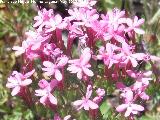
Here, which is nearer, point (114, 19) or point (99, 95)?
point (99, 95)

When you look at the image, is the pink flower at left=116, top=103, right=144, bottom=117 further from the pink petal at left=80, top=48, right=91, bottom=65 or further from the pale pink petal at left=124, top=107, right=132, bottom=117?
the pink petal at left=80, top=48, right=91, bottom=65

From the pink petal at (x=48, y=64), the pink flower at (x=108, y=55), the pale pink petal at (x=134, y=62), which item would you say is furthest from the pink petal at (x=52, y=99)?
the pale pink petal at (x=134, y=62)

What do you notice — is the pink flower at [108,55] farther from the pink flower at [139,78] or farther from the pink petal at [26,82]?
the pink petal at [26,82]

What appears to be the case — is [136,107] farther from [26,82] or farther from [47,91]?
[26,82]

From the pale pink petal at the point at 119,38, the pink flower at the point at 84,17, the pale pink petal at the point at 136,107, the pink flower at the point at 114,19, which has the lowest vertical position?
the pale pink petal at the point at 136,107

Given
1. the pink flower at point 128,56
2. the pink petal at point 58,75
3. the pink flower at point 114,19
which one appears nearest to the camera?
the pink petal at point 58,75

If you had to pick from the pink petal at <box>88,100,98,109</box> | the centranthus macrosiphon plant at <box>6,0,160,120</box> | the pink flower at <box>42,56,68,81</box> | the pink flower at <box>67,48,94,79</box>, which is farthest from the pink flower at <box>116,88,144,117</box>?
the pink flower at <box>42,56,68,81</box>

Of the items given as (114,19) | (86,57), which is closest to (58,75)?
(86,57)

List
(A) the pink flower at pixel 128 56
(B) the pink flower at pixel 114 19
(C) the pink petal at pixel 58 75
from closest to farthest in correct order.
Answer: (C) the pink petal at pixel 58 75 < (A) the pink flower at pixel 128 56 < (B) the pink flower at pixel 114 19

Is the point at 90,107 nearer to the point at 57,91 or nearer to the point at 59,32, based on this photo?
the point at 57,91
